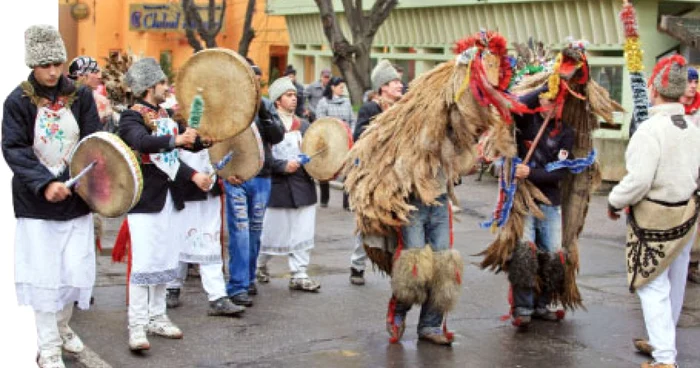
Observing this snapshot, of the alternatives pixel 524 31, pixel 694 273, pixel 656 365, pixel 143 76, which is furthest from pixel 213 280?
pixel 524 31

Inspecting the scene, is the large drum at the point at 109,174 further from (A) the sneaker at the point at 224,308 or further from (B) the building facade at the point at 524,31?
(B) the building facade at the point at 524,31

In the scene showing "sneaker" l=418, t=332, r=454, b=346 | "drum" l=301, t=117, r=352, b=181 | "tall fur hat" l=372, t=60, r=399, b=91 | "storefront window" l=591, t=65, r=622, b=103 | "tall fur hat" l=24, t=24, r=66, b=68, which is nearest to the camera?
"tall fur hat" l=24, t=24, r=66, b=68

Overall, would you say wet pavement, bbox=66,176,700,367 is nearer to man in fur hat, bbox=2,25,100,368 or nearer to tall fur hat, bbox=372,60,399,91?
man in fur hat, bbox=2,25,100,368

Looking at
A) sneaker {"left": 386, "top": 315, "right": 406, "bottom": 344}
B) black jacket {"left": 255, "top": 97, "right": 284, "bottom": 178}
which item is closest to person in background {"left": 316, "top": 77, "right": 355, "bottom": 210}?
black jacket {"left": 255, "top": 97, "right": 284, "bottom": 178}

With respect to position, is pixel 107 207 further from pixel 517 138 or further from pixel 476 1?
pixel 476 1

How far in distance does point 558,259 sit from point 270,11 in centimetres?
2533

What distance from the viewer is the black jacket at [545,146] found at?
8.41 meters

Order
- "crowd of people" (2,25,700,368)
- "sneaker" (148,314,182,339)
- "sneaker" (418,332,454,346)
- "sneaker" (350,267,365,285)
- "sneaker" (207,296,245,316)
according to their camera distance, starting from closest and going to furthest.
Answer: "crowd of people" (2,25,700,368)
"sneaker" (418,332,454,346)
"sneaker" (148,314,182,339)
"sneaker" (207,296,245,316)
"sneaker" (350,267,365,285)

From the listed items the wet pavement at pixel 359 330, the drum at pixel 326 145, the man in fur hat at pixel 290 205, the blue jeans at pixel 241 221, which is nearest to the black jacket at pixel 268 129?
the blue jeans at pixel 241 221

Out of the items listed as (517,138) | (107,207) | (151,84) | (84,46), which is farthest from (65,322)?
(84,46)

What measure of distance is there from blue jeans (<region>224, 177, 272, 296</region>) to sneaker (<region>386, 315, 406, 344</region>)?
1.55 m

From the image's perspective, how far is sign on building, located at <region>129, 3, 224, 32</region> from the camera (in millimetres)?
34531

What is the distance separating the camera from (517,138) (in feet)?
28.1

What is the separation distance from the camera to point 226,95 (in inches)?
295
